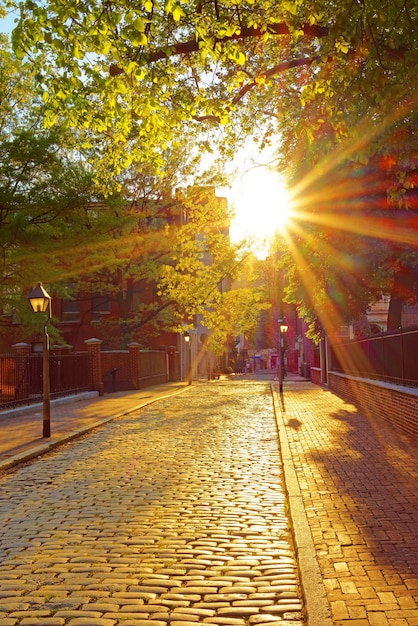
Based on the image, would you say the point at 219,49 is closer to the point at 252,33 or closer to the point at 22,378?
the point at 252,33

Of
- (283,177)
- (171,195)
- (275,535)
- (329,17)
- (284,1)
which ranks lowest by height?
(275,535)

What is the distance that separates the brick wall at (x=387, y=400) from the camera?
478 inches

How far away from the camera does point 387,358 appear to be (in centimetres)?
1534

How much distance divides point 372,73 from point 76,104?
410 centimetres

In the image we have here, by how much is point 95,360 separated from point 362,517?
22259 mm

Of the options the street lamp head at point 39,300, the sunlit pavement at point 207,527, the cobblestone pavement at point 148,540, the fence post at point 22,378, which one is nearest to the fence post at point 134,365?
the fence post at point 22,378

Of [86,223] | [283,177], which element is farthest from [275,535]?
[86,223]

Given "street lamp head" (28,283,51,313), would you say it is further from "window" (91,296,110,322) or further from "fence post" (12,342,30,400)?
"window" (91,296,110,322)

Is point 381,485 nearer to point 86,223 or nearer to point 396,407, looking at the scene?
point 396,407

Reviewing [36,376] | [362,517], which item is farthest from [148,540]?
[36,376]

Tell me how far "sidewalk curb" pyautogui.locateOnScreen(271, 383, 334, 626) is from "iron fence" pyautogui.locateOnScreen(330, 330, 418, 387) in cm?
515

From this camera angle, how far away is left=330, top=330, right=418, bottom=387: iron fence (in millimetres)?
12867

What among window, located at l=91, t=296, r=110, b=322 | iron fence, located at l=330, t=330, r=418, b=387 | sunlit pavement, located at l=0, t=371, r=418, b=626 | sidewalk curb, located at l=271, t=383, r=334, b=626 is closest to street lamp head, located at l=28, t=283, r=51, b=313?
sunlit pavement, located at l=0, t=371, r=418, b=626

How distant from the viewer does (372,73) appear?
6.35 meters
